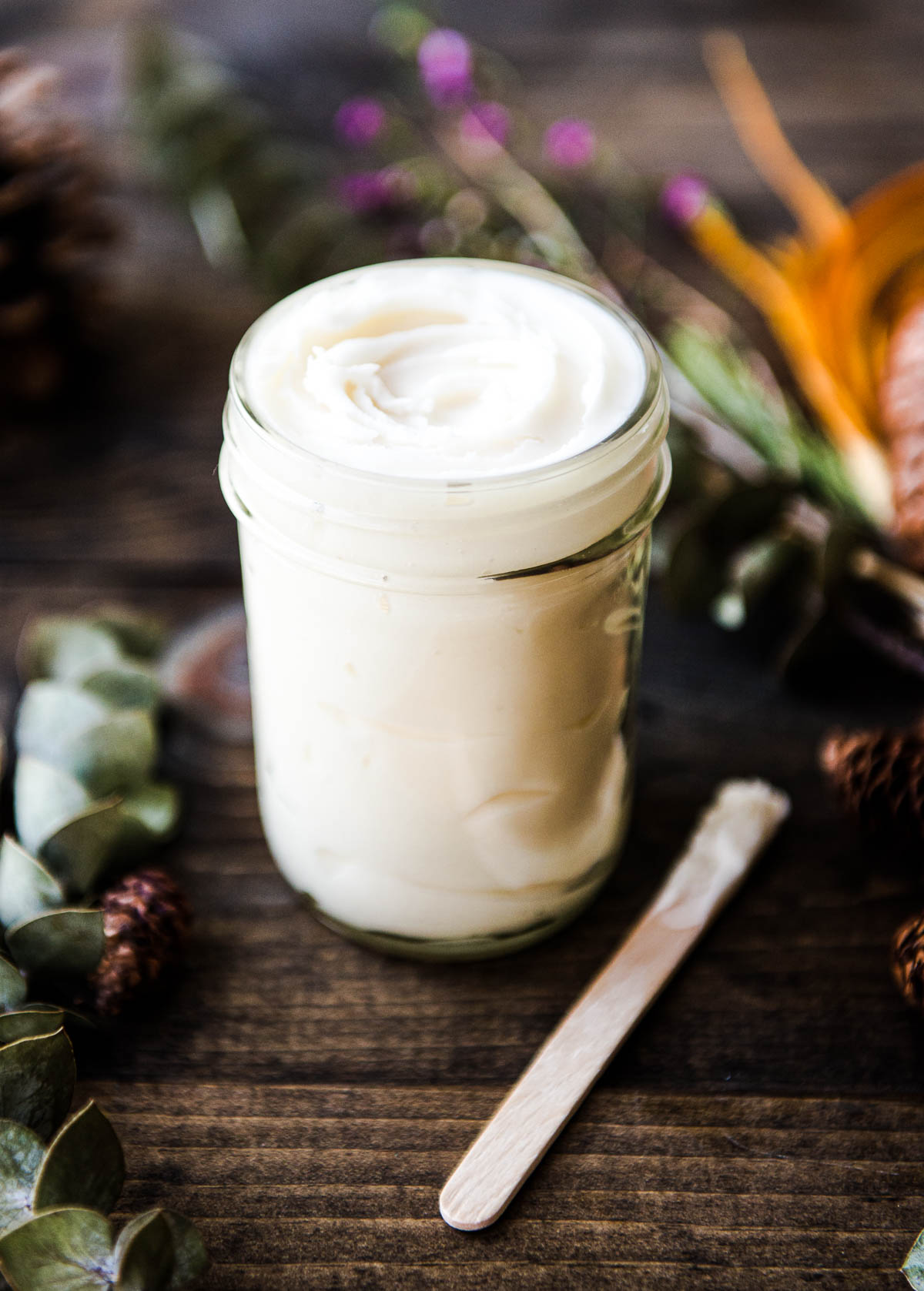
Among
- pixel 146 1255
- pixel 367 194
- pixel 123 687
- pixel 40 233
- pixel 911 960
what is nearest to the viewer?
pixel 146 1255

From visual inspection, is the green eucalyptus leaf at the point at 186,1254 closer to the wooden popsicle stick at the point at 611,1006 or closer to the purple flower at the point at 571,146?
the wooden popsicle stick at the point at 611,1006

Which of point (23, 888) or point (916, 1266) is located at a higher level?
point (23, 888)

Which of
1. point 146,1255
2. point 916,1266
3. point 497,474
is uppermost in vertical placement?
point 497,474

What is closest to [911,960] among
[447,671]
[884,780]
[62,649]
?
[884,780]

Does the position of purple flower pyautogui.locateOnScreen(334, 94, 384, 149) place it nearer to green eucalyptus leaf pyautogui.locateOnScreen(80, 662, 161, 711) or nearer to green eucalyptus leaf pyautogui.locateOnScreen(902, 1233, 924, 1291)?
green eucalyptus leaf pyautogui.locateOnScreen(80, 662, 161, 711)

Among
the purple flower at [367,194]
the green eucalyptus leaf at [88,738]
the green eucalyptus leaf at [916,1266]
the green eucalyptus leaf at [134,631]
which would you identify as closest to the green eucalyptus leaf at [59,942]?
the green eucalyptus leaf at [88,738]

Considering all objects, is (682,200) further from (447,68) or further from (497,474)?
(497,474)

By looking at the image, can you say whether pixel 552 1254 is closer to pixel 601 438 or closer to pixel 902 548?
pixel 601 438

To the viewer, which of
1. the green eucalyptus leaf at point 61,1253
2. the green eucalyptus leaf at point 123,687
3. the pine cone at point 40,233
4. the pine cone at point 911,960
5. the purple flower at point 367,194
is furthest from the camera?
the purple flower at point 367,194
